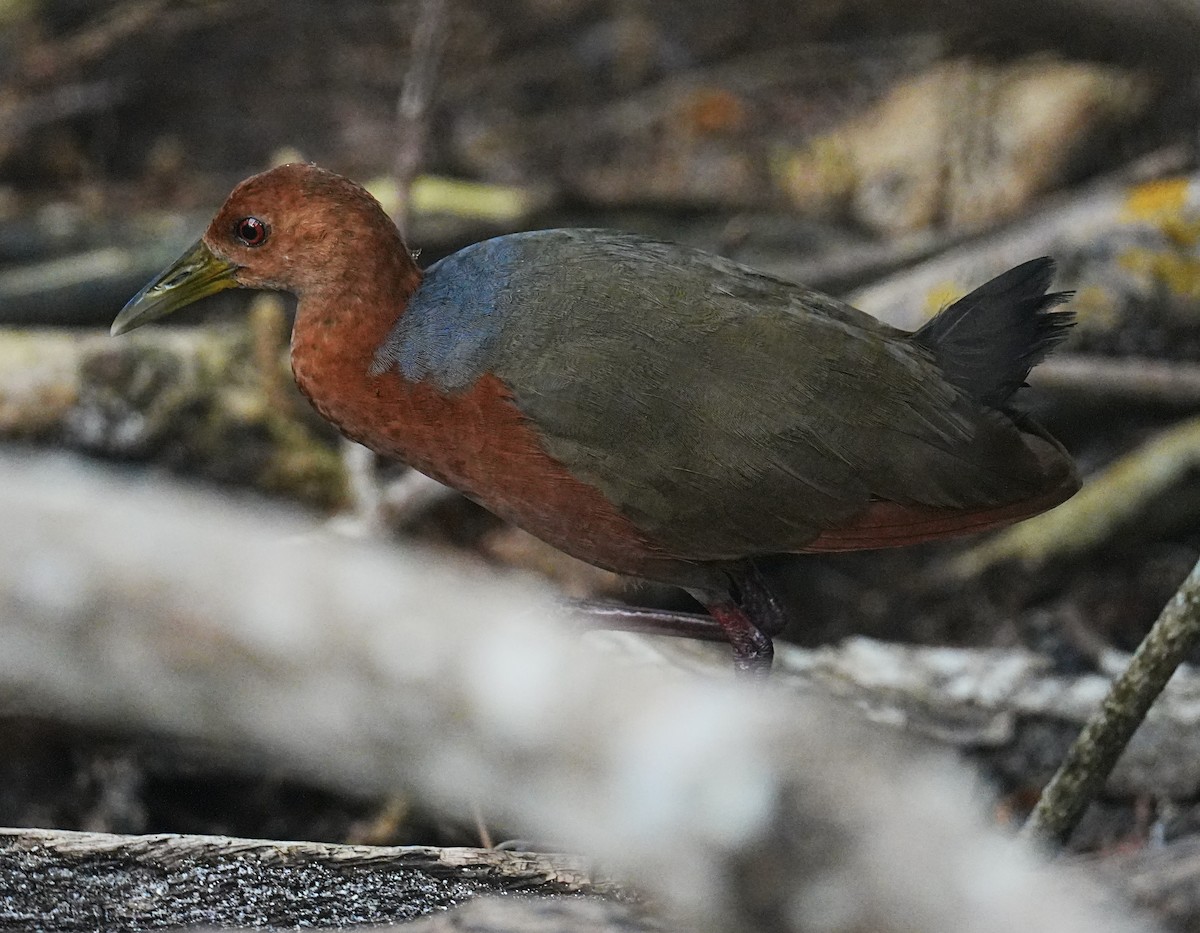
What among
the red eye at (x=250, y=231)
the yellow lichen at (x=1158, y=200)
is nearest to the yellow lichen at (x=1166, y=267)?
the yellow lichen at (x=1158, y=200)

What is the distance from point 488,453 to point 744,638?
789mm

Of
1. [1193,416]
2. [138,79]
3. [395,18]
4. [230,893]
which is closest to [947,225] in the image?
[1193,416]

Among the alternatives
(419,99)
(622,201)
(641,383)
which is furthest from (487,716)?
(622,201)

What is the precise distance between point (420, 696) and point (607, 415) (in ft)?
5.44

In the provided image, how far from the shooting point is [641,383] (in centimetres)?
277

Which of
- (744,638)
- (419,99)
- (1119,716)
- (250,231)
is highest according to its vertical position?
(419,99)

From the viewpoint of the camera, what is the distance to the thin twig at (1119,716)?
2.44m

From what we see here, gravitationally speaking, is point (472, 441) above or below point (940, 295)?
above

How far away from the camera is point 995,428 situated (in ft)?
9.51

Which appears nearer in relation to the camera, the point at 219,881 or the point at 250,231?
the point at 219,881

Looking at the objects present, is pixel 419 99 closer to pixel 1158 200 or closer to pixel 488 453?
pixel 488 453

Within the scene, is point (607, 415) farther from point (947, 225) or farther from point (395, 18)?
point (395, 18)

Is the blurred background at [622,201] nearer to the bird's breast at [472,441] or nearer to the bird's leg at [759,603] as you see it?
the bird's breast at [472,441]

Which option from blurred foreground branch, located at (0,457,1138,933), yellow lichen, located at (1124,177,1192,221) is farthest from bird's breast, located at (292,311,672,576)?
yellow lichen, located at (1124,177,1192,221)
